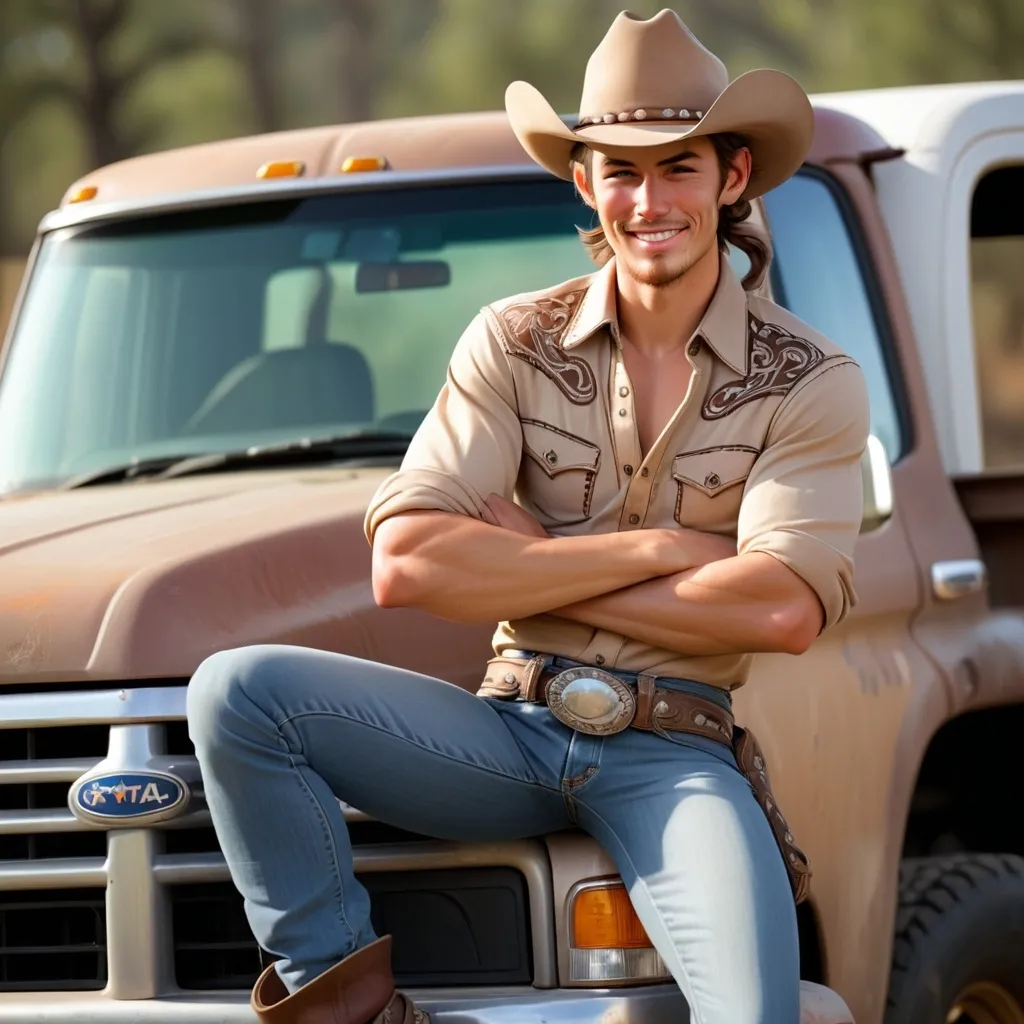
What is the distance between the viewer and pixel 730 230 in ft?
12.6

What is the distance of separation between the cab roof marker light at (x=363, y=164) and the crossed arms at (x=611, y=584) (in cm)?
154

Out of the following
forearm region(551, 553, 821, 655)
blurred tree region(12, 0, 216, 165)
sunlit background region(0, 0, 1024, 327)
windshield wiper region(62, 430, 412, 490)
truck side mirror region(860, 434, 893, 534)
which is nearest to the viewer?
forearm region(551, 553, 821, 655)

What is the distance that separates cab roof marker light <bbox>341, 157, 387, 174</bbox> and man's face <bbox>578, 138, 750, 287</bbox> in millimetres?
1218

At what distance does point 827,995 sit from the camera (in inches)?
142

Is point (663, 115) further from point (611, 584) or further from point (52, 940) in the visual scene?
point (52, 940)

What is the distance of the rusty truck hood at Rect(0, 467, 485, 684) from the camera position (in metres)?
3.45

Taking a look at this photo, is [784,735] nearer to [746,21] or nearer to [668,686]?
[668,686]

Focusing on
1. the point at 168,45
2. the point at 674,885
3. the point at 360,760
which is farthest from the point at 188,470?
the point at 168,45

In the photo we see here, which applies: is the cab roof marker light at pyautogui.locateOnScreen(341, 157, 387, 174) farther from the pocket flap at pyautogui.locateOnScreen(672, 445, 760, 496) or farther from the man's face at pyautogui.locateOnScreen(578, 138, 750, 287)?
the pocket flap at pyautogui.locateOnScreen(672, 445, 760, 496)

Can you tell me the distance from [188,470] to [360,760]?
1.32m

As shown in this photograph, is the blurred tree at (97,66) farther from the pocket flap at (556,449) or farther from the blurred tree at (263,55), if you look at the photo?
the pocket flap at (556,449)

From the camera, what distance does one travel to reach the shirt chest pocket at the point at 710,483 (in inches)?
139

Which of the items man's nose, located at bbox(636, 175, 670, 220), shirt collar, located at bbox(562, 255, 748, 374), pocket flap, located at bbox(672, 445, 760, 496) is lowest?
pocket flap, located at bbox(672, 445, 760, 496)

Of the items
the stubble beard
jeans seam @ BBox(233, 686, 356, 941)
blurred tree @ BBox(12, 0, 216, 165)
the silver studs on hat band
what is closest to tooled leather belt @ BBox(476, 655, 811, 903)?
jeans seam @ BBox(233, 686, 356, 941)
